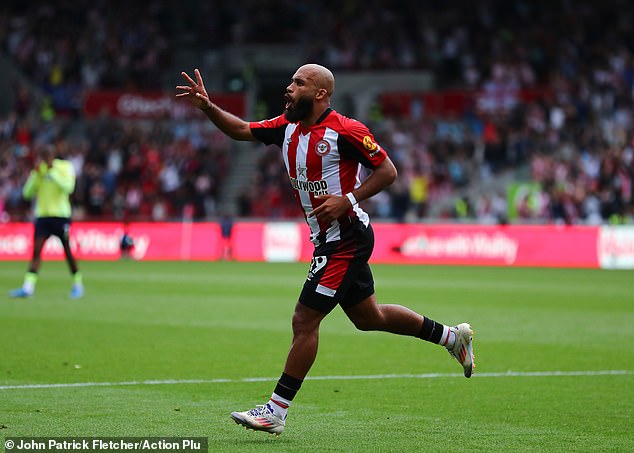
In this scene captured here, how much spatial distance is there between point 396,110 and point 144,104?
8986mm

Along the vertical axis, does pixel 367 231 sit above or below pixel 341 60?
below

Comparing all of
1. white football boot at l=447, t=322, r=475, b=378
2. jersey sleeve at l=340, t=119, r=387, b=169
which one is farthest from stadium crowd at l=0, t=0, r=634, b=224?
jersey sleeve at l=340, t=119, r=387, b=169

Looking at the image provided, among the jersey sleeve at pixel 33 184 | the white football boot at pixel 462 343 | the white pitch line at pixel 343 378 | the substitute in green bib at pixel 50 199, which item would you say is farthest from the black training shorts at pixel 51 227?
the white football boot at pixel 462 343

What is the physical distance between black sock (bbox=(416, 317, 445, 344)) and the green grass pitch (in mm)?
531

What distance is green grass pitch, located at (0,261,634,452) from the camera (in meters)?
7.78

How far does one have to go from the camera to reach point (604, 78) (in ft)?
→ 120

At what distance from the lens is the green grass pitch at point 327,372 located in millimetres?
7777

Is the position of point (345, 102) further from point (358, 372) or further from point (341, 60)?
point (358, 372)

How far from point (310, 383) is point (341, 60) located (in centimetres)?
3244

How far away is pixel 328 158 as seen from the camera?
26.3 feet

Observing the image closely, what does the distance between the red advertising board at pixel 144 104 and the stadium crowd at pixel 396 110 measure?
0.60m

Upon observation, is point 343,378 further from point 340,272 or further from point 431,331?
point 340,272

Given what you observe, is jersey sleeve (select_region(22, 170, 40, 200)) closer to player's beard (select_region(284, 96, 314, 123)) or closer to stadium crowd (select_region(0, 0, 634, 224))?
player's beard (select_region(284, 96, 314, 123))

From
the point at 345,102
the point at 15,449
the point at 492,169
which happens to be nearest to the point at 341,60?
the point at 345,102
